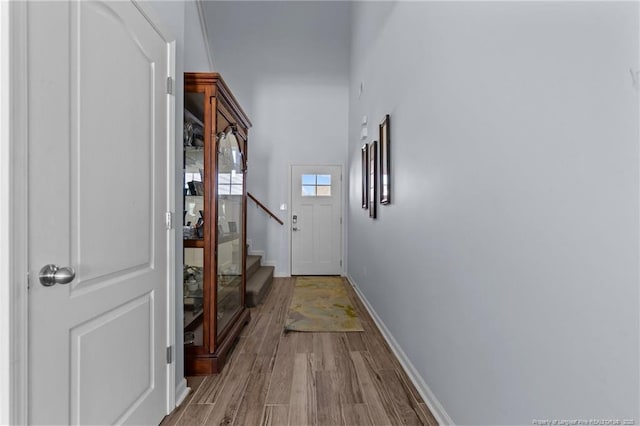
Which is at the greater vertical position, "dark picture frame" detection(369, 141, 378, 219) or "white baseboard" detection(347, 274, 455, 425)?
"dark picture frame" detection(369, 141, 378, 219)

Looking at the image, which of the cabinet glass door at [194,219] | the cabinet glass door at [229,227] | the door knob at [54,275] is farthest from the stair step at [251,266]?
the door knob at [54,275]

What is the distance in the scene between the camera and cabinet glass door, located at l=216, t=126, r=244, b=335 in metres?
2.54

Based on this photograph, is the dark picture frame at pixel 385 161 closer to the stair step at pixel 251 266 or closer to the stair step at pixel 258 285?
the stair step at pixel 258 285

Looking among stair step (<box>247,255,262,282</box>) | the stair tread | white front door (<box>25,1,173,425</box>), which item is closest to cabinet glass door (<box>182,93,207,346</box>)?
white front door (<box>25,1,173,425</box>)

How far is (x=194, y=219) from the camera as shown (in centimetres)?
233

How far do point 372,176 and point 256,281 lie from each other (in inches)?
84.5

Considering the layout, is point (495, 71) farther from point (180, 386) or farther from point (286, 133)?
point (286, 133)

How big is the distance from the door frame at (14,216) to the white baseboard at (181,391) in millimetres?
1085

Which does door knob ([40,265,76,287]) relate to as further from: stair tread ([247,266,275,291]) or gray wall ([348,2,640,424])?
stair tread ([247,266,275,291])

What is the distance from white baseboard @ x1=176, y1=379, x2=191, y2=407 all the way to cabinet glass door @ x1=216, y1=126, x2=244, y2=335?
0.43m

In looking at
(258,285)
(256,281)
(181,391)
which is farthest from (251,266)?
(181,391)

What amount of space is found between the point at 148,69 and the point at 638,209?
1872mm

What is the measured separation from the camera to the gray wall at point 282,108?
5734 mm

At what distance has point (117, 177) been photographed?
4.47 ft
